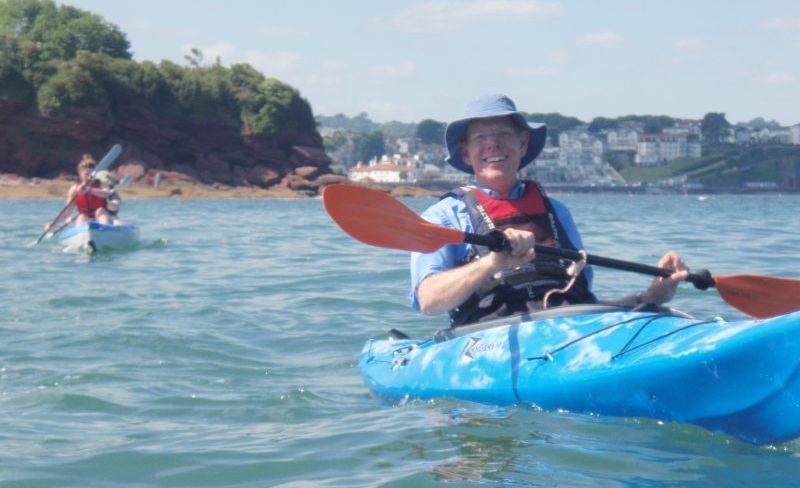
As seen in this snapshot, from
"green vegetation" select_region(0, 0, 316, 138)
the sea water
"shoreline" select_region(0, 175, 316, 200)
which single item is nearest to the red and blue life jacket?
the sea water

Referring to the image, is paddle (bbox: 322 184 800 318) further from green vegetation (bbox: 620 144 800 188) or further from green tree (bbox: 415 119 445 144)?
green tree (bbox: 415 119 445 144)

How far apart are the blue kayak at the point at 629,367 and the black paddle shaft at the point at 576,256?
20 cm

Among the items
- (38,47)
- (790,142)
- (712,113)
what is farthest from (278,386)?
(712,113)

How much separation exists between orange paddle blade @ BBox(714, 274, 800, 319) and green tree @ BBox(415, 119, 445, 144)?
5786 inches

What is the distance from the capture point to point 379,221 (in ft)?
14.1

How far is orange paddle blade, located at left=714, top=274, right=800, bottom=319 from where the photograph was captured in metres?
4.70

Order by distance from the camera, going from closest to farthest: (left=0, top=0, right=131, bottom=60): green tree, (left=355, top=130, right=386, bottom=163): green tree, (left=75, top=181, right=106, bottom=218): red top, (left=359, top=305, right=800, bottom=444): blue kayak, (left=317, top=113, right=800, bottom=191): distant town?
(left=359, top=305, right=800, bottom=444): blue kayak, (left=75, top=181, right=106, bottom=218): red top, (left=0, top=0, right=131, bottom=60): green tree, (left=317, top=113, right=800, bottom=191): distant town, (left=355, top=130, right=386, bottom=163): green tree

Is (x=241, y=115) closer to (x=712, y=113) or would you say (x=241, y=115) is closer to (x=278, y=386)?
(x=278, y=386)

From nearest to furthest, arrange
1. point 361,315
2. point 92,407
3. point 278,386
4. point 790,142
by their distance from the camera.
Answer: point 92,407
point 278,386
point 361,315
point 790,142

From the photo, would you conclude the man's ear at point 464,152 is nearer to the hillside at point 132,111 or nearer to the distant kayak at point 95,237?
the distant kayak at point 95,237

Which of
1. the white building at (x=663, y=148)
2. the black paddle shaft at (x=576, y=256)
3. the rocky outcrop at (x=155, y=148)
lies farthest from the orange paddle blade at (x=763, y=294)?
the white building at (x=663, y=148)

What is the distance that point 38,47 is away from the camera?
162 ft

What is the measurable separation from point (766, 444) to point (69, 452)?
8.29ft

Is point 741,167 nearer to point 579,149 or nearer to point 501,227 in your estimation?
point 579,149
